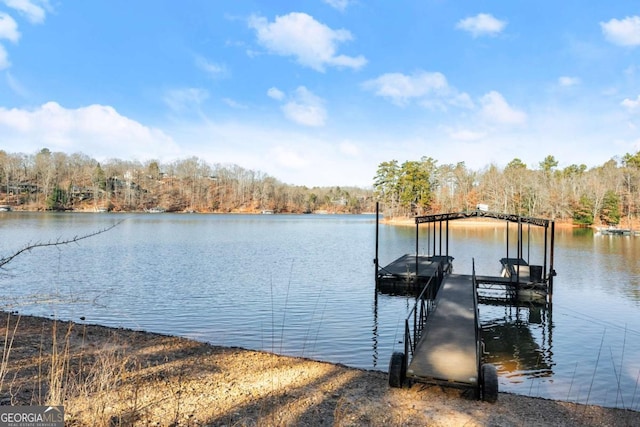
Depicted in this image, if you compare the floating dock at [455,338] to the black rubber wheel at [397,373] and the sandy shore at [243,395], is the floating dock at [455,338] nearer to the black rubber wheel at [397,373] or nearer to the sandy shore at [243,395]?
the black rubber wheel at [397,373]

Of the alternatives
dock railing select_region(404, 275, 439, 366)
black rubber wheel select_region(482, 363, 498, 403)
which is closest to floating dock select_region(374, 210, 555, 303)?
dock railing select_region(404, 275, 439, 366)

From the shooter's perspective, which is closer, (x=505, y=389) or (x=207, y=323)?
(x=505, y=389)

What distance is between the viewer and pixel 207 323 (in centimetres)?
1341

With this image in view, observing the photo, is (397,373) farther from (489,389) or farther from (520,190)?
(520,190)

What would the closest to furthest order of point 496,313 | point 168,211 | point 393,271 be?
point 496,313, point 393,271, point 168,211

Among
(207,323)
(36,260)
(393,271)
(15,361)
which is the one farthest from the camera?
(36,260)

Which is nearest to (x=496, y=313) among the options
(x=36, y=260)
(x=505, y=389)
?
(x=505, y=389)

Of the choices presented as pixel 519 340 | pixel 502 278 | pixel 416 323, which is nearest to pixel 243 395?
pixel 416 323

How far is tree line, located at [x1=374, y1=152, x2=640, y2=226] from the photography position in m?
71.6

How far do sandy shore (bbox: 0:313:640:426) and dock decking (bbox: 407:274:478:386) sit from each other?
0.39 m

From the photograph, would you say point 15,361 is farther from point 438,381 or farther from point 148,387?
point 438,381

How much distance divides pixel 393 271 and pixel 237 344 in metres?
10.6

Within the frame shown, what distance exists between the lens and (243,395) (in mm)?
7039

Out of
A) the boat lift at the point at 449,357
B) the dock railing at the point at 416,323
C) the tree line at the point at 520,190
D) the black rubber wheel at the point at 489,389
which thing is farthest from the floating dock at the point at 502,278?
the tree line at the point at 520,190
